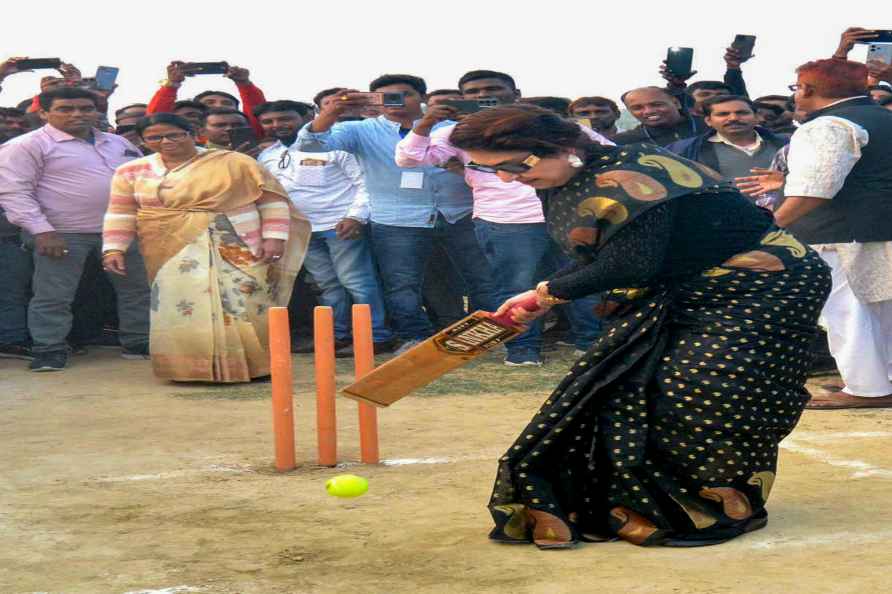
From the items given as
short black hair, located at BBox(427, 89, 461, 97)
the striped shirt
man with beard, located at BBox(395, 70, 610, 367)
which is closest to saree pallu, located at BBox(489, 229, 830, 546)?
man with beard, located at BBox(395, 70, 610, 367)

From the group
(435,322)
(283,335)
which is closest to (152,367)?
(435,322)

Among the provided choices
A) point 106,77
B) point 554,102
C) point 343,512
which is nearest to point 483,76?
point 554,102

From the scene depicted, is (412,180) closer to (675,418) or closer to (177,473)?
(177,473)

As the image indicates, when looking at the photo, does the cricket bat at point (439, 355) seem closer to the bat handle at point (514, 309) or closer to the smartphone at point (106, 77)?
the bat handle at point (514, 309)

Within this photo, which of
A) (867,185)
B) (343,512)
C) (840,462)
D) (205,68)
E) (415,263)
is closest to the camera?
(343,512)

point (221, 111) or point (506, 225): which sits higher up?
point (221, 111)

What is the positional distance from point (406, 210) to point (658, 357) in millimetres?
5924

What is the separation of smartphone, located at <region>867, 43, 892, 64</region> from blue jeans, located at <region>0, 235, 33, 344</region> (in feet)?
22.7

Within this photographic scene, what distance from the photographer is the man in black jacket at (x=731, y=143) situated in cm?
960

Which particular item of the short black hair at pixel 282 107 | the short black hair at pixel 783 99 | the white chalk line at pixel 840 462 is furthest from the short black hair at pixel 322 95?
the white chalk line at pixel 840 462

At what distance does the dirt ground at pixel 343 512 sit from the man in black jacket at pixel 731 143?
2141mm

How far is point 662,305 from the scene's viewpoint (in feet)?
17.0

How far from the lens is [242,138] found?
11.9 metres

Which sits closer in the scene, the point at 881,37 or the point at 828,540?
the point at 828,540
